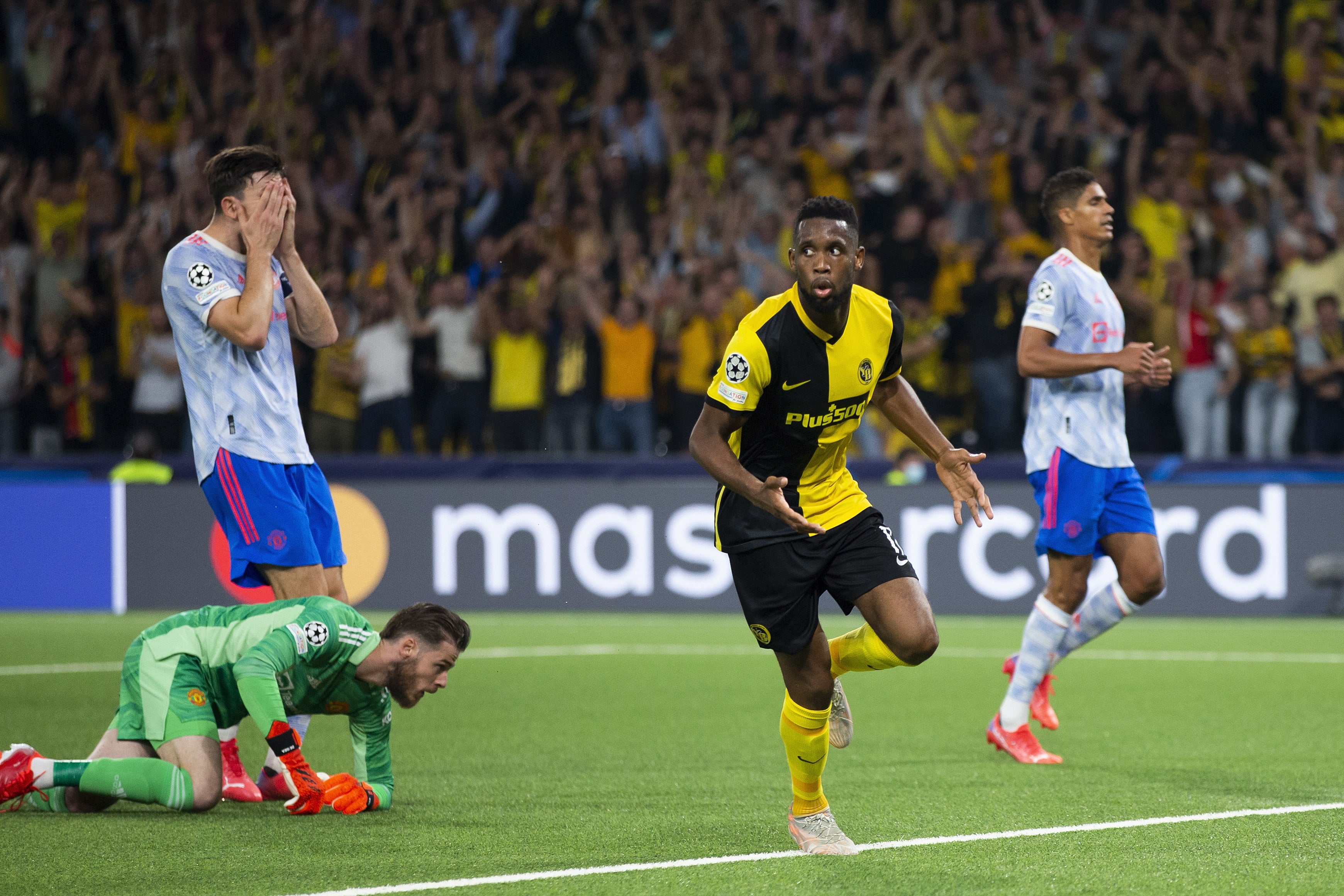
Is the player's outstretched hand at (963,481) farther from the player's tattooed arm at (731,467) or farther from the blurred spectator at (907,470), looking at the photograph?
the blurred spectator at (907,470)

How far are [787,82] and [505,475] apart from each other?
5.32 meters

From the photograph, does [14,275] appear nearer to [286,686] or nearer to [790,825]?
[286,686]

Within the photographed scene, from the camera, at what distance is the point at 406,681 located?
5.34 meters

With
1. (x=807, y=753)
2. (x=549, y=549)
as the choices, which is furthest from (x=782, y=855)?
(x=549, y=549)

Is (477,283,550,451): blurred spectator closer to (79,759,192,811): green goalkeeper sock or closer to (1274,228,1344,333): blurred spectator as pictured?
(1274,228,1344,333): blurred spectator

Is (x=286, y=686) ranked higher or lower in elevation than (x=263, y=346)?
lower

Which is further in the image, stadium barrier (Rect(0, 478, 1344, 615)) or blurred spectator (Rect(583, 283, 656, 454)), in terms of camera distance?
blurred spectator (Rect(583, 283, 656, 454))

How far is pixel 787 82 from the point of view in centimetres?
1622

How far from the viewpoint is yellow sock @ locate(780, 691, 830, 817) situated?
4875mm

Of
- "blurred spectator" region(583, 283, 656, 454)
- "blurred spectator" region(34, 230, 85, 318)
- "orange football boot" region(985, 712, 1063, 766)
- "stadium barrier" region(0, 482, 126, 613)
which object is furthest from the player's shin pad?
"blurred spectator" region(34, 230, 85, 318)

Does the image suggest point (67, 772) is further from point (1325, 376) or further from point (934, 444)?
point (1325, 376)

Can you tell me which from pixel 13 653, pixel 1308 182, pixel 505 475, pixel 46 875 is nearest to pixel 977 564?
pixel 505 475

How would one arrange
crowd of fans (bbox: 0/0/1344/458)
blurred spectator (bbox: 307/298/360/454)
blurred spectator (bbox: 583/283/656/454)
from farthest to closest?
blurred spectator (bbox: 307/298/360/454), blurred spectator (bbox: 583/283/656/454), crowd of fans (bbox: 0/0/1344/458)

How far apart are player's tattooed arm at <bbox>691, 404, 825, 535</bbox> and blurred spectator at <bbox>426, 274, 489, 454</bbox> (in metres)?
9.68
